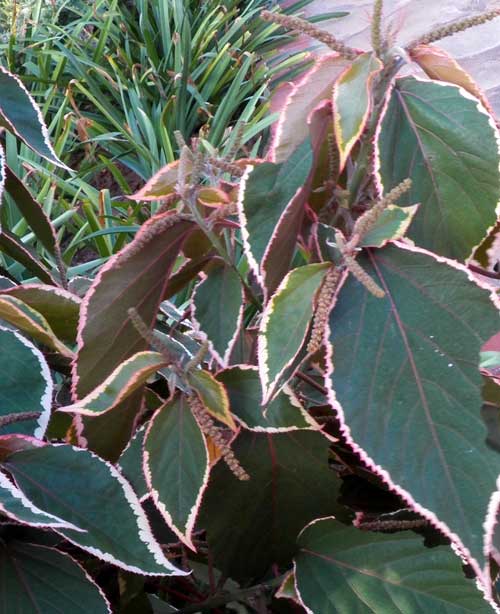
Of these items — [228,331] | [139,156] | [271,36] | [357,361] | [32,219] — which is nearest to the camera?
[357,361]

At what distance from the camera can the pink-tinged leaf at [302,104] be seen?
0.52 m

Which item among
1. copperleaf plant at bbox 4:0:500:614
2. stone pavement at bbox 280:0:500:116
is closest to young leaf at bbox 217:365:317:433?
copperleaf plant at bbox 4:0:500:614

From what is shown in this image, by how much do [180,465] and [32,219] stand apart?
36 centimetres

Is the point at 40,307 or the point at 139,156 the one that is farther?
the point at 139,156

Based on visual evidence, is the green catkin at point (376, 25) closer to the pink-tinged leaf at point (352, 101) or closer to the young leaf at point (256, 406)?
the pink-tinged leaf at point (352, 101)

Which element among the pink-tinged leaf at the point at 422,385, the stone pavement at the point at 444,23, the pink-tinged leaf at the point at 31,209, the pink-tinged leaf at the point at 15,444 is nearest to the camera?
the pink-tinged leaf at the point at 422,385

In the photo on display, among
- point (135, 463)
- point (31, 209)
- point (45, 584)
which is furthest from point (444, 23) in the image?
point (45, 584)

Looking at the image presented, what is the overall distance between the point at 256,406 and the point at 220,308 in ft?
0.30

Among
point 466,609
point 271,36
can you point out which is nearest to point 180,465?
point 466,609

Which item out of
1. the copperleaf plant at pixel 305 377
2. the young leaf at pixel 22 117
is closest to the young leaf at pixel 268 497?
the copperleaf plant at pixel 305 377

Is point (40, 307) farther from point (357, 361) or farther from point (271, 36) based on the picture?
point (271, 36)

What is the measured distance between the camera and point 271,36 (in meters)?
3.79

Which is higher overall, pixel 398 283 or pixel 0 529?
pixel 398 283

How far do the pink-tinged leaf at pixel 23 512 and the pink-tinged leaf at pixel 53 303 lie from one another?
0.22 metres
